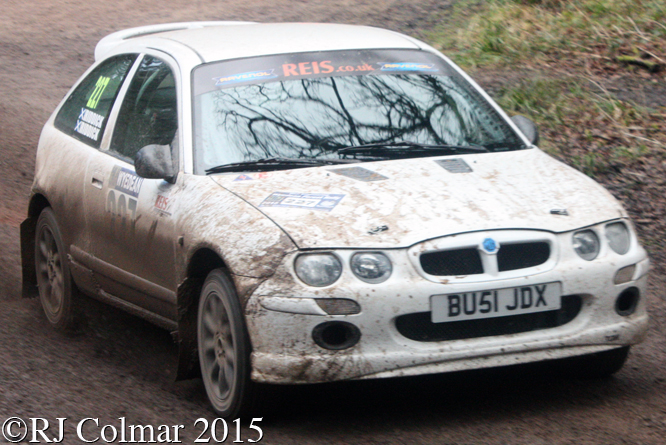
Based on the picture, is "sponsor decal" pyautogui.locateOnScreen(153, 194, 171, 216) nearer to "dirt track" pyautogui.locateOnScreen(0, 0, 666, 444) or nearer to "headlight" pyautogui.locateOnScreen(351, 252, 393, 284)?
"dirt track" pyautogui.locateOnScreen(0, 0, 666, 444)

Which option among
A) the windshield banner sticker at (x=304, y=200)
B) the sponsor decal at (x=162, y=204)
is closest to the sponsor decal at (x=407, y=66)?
the windshield banner sticker at (x=304, y=200)

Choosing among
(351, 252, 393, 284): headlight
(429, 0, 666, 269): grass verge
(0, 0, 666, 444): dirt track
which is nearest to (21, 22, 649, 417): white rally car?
(351, 252, 393, 284): headlight

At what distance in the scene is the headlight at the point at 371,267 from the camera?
3.84 meters

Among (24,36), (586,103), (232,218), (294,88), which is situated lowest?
(24,36)

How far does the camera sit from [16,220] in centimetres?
851

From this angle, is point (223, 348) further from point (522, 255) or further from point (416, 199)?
point (522, 255)

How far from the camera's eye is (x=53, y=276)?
Result: 620 cm

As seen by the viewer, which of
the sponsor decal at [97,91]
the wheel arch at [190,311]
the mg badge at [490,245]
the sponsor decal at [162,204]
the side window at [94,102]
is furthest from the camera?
the sponsor decal at [97,91]

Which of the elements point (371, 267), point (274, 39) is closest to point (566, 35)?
point (274, 39)

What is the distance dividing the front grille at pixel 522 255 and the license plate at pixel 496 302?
11cm

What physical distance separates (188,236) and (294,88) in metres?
1.05

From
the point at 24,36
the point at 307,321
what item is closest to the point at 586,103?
the point at 307,321

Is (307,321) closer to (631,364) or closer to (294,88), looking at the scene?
(294,88)

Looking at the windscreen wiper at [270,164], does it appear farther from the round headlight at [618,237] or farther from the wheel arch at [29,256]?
the wheel arch at [29,256]
